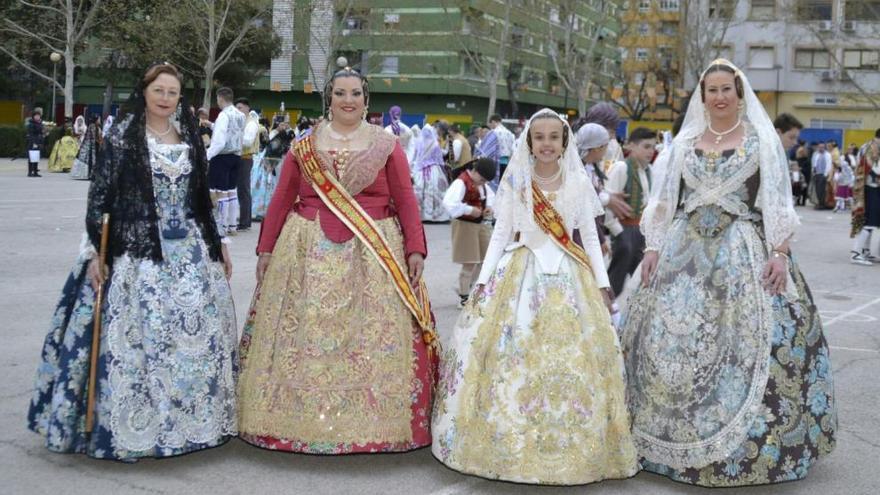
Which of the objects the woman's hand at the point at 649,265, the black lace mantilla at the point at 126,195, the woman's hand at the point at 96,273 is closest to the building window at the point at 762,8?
the woman's hand at the point at 649,265

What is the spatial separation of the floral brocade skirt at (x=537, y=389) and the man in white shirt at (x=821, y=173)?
24.3 metres

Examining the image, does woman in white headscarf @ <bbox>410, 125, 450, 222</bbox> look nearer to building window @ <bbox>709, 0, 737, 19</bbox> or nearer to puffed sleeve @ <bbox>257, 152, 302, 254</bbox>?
puffed sleeve @ <bbox>257, 152, 302, 254</bbox>

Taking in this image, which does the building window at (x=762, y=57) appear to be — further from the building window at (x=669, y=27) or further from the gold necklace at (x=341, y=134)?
the gold necklace at (x=341, y=134)

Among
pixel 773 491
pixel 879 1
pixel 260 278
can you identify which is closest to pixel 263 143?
pixel 260 278

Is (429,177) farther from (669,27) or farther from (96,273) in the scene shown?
(669,27)

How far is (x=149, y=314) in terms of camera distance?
4965 millimetres

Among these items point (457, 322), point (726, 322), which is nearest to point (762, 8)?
point (726, 322)

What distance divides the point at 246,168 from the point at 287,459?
10603 mm

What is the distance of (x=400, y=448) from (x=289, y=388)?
611mm

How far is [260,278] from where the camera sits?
17.7 feet

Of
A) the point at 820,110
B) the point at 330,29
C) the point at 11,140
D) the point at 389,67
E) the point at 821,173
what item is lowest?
the point at 821,173

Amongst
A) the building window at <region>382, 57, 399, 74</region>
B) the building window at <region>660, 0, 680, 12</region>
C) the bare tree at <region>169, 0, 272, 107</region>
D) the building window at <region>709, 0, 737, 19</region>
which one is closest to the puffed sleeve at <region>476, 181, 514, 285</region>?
the bare tree at <region>169, 0, 272, 107</region>

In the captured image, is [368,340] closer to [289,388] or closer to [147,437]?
[289,388]

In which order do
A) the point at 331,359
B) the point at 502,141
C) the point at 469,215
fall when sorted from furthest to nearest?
the point at 502,141
the point at 469,215
the point at 331,359
